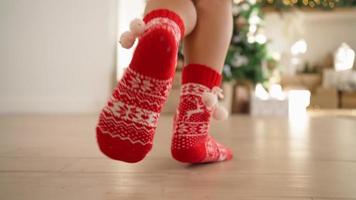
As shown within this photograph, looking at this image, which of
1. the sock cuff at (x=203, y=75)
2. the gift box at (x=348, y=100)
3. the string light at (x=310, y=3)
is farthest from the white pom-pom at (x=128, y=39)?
the gift box at (x=348, y=100)

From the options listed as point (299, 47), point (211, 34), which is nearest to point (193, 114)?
point (211, 34)

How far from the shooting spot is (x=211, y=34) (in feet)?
2.17

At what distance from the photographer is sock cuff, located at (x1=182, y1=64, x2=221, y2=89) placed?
66 centimetres

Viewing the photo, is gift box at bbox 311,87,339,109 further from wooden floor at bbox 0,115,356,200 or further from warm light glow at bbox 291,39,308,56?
wooden floor at bbox 0,115,356,200

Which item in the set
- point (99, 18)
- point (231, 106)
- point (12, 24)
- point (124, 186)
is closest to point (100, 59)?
point (99, 18)

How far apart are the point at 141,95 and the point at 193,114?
172mm

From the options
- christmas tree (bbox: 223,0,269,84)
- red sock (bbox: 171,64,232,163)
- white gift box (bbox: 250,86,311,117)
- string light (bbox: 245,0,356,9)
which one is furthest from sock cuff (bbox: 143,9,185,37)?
string light (bbox: 245,0,356,9)

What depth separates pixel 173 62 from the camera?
1.65ft

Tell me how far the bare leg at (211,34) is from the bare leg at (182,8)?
0.02 meters

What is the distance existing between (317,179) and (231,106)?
→ 225cm

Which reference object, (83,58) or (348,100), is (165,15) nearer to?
(83,58)

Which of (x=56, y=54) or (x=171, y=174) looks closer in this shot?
(x=171, y=174)

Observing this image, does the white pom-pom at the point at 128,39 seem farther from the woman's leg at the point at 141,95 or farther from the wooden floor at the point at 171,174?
the wooden floor at the point at 171,174

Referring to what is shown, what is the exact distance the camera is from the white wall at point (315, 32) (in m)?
4.71
